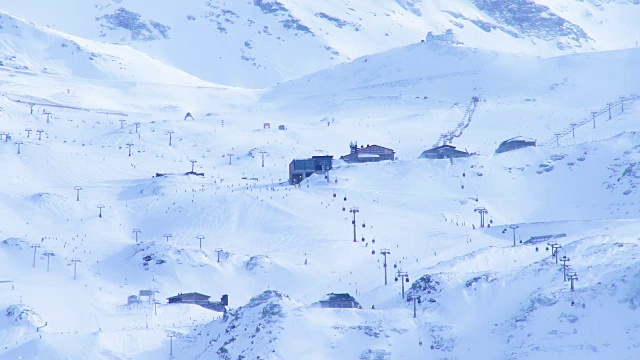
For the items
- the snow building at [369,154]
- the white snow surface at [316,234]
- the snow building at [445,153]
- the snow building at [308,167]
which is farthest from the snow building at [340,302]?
the snow building at [445,153]

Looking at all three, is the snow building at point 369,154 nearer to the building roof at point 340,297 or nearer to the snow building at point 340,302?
the building roof at point 340,297

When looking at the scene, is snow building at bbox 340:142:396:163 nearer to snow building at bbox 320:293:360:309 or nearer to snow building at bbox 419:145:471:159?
snow building at bbox 419:145:471:159

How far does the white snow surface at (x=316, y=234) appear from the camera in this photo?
79.0 m

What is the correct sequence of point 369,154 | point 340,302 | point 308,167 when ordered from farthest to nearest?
point 369,154
point 308,167
point 340,302

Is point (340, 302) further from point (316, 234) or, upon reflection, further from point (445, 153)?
point (445, 153)

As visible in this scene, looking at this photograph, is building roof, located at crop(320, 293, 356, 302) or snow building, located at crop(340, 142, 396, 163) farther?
snow building, located at crop(340, 142, 396, 163)

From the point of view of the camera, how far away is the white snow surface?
79.0 meters

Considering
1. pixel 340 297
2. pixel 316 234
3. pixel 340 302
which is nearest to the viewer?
pixel 340 302

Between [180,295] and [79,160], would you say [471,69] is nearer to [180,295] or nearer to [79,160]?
[79,160]

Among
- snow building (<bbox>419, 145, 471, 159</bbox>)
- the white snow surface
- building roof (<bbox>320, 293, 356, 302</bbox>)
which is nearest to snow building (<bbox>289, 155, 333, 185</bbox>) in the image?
the white snow surface

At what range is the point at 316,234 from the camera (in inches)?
4109

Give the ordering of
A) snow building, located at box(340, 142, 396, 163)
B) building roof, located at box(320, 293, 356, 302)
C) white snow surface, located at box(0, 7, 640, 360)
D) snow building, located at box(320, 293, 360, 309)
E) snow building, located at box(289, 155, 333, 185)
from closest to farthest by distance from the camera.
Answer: white snow surface, located at box(0, 7, 640, 360), snow building, located at box(320, 293, 360, 309), building roof, located at box(320, 293, 356, 302), snow building, located at box(289, 155, 333, 185), snow building, located at box(340, 142, 396, 163)

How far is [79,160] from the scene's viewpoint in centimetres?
13100

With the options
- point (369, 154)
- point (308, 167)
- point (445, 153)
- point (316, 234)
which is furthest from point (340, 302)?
point (369, 154)
